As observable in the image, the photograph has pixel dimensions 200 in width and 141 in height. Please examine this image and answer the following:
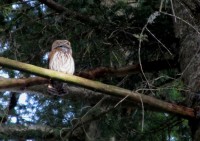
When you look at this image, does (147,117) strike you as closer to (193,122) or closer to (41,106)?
(41,106)

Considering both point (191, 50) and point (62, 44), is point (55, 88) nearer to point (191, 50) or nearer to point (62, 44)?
point (62, 44)

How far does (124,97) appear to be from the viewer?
3295 millimetres

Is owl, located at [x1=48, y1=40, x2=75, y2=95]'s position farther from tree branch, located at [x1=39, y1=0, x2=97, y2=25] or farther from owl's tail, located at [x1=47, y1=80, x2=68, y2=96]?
owl's tail, located at [x1=47, y1=80, x2=68, y2=96]

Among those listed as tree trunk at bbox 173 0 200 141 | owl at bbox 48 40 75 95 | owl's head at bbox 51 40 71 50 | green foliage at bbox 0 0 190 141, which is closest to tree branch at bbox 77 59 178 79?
green foliage at bbox 0 0 190 141

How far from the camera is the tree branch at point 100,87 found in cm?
288

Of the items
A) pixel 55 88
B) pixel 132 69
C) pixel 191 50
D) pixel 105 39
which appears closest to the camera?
pixel 55 88

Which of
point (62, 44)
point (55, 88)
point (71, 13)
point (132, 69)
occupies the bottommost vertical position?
point (55, 88)

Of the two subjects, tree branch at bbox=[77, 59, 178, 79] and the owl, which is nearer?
tree branch at bbox=[77, 59, 178, 79]

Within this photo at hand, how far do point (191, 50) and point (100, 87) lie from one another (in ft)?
4.28

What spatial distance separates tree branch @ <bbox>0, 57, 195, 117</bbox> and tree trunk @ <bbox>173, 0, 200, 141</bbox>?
6.1 inches

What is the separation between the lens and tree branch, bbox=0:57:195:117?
113 inches

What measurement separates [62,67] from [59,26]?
24.5 inches

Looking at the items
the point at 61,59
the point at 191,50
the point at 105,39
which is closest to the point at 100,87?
the point at 191,50

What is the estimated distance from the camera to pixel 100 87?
3.17m
